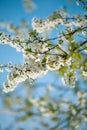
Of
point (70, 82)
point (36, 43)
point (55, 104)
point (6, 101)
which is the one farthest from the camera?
point (6, 101)

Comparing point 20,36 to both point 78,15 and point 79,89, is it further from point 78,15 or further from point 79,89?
point 79,89

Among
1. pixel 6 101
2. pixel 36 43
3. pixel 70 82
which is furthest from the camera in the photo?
pixel 6 101

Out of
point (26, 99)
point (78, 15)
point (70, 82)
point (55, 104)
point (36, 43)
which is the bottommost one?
point (70, 82)

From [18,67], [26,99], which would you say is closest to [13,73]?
[18,67]

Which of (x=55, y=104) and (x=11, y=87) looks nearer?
(x=11, y=87)

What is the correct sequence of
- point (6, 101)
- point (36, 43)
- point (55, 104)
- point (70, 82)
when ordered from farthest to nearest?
point (6, 101) < point (55, 104) < point (70, 82) < point (36, 43)

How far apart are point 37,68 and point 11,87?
593 mm

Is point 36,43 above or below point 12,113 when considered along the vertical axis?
below

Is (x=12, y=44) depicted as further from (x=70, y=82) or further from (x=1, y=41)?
(x=70, y=82)

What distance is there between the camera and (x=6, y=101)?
39.3 ft

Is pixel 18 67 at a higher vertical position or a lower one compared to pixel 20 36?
lower

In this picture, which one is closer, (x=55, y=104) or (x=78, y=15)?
(x=78, y=15)

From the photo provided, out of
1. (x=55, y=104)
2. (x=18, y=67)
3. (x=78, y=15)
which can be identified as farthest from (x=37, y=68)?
(x=55, y=104)

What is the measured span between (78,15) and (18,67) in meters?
1.56
